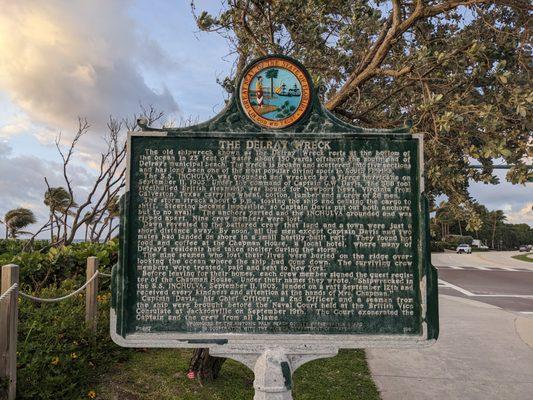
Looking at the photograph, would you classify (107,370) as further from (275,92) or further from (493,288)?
(493,288)

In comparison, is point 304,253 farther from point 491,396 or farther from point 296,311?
point 491,396

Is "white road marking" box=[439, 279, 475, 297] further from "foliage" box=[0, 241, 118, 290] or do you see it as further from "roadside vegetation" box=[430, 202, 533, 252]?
"foliage" box=[0, 241, 118, 290]

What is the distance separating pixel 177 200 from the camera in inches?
152

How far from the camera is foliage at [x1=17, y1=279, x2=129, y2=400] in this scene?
4887mm

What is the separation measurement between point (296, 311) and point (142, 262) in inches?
54.1

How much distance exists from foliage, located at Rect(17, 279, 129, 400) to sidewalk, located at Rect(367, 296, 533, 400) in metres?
3.77

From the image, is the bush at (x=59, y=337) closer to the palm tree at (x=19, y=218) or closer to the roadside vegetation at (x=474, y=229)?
the roadside vegetation at (x=474, y=229)

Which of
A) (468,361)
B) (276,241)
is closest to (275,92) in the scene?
(276,241)

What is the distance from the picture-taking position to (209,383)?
5941 millimetres

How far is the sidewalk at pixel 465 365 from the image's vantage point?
592 cm

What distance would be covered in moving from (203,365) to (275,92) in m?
3.85

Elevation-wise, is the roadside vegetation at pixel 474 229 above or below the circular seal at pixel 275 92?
below

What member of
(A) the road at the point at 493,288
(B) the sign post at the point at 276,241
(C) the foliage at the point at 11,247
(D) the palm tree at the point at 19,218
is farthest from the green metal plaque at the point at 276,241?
(D) the palm tree at the point at 19,218

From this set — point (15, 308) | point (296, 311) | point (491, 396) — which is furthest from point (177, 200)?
point (491, 396)
